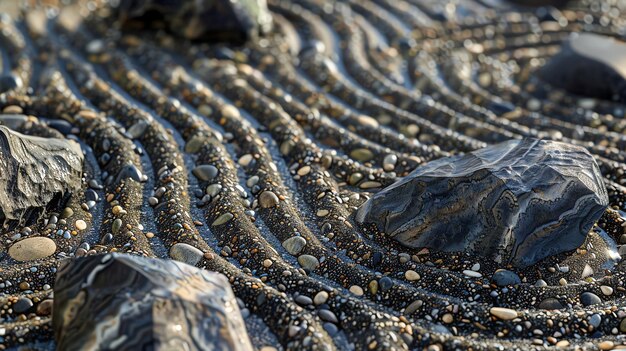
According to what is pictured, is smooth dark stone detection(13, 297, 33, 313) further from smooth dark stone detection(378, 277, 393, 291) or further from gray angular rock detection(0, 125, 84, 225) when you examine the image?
smooth dark stone detection(378, 277, 393, 291)

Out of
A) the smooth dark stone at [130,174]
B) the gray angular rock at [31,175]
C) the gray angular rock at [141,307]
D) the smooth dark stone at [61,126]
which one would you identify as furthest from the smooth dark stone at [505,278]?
the smooth dark stone at [61,126]

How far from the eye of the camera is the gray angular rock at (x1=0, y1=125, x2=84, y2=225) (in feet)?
7.52

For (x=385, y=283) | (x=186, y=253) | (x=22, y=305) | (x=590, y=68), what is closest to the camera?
(x=22, y=305)

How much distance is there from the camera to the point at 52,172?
2.42 metres

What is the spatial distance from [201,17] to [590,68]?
1.94m

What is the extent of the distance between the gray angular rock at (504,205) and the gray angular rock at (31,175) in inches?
43.6

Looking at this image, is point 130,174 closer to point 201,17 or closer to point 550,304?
point 201,17

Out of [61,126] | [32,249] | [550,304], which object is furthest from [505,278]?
[61,126]

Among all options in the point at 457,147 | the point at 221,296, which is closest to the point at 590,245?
the point at 457,147

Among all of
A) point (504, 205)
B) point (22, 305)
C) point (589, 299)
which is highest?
point (504, 205)

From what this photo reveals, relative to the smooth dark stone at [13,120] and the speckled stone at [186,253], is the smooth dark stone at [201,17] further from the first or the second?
the speckled stone at [186,253]

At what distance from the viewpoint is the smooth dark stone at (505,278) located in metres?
2.17

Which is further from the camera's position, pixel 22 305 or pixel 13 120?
pixel 13 120

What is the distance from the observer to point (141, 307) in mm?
1708
